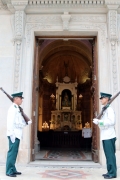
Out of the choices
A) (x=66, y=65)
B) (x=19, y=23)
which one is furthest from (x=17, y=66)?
(x=66, y=65)

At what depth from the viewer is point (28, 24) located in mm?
5730

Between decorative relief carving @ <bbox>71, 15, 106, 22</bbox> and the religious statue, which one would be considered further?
the religious statue

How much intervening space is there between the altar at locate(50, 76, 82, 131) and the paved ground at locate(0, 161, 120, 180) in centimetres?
1007

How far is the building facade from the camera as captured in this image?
539 centimetres

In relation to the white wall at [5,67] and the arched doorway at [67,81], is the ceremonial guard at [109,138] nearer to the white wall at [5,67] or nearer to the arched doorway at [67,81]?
the white wall at [5,67]

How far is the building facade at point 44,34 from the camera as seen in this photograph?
5.39 m

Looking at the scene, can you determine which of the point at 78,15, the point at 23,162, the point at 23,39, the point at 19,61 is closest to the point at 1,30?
the point at 23,39

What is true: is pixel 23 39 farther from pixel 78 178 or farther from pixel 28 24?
pixel 78 178

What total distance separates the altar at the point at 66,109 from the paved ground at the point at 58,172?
10072 millimetres

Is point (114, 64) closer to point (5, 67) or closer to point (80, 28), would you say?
point (80, 28)

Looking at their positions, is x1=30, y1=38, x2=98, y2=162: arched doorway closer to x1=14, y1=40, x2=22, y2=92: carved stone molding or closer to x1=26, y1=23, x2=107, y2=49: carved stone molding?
x1=26, y1=23, x2=107, y2=49: carved stone molding

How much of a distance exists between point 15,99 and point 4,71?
182 centimetres

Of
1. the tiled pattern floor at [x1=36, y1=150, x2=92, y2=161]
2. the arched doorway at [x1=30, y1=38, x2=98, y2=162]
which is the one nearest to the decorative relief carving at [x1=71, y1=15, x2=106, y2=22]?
the tiled pattern floor at [x1=36, y1=150, x2=92, y2=161]

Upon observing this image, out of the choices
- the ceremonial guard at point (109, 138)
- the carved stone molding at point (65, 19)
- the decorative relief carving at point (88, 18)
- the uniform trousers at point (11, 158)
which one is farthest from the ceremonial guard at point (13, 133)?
the decorative relief carving at point (88, 18)
